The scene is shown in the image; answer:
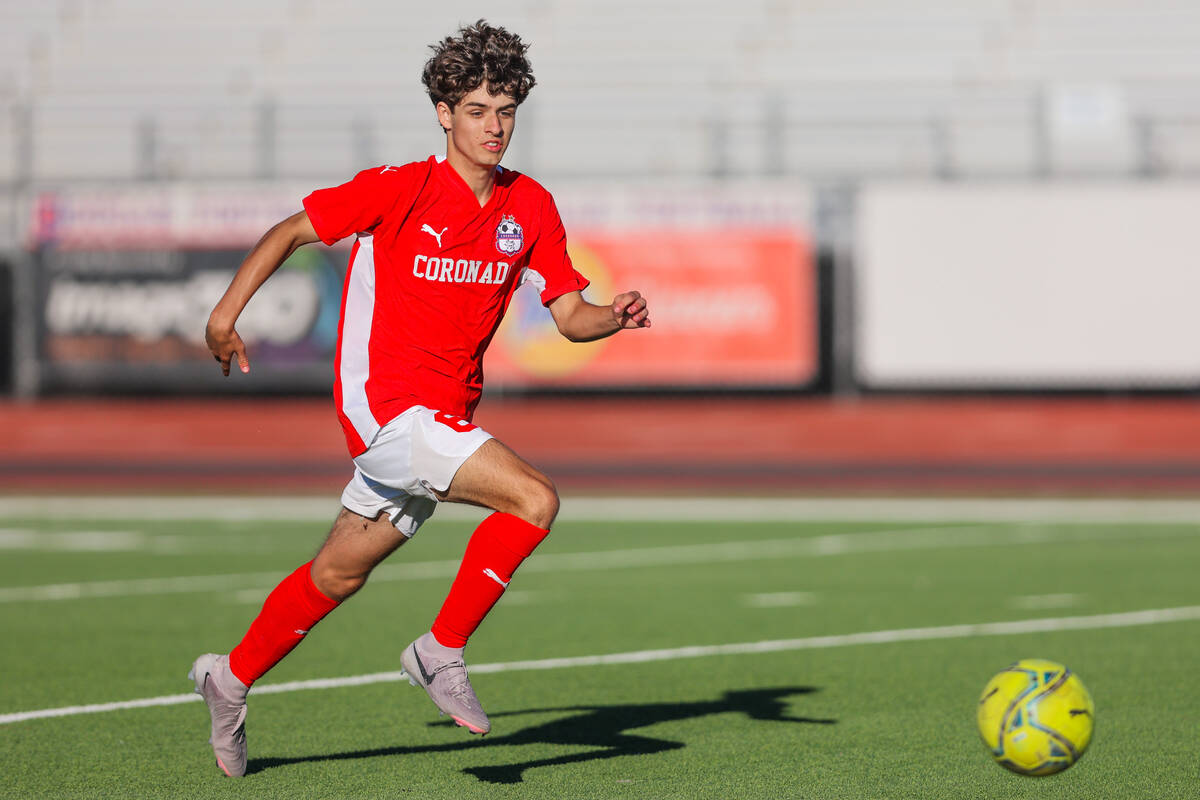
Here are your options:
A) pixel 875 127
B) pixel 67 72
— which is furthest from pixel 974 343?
pixel 67 72

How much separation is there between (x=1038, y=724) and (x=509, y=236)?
7.75 feet

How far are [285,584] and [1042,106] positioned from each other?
58.6 feet

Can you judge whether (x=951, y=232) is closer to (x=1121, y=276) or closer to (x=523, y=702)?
(x=1121, y=276)

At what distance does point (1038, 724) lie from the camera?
527cm

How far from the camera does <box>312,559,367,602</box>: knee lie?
5.84 meters

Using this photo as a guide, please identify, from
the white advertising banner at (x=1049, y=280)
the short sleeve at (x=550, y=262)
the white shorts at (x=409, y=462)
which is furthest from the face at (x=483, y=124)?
the white advertising banner at (x=1049, y=280)

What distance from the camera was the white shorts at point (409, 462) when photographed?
18.5 ft

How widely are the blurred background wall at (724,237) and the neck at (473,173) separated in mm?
15228

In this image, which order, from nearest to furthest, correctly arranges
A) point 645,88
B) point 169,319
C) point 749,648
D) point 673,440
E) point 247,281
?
point 247,281
point 749,648
point 673,440
point 169,319
point 645,88

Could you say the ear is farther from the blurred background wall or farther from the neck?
the blurred background wall

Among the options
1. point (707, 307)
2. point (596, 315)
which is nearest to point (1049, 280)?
point (707, 307)

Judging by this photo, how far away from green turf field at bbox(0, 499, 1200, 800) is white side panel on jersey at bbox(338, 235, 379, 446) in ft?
4.12

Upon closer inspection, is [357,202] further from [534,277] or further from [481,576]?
[481,576]

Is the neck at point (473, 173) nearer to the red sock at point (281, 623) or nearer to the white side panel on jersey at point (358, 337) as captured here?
the white side panel on jersey at point (358, 337)
